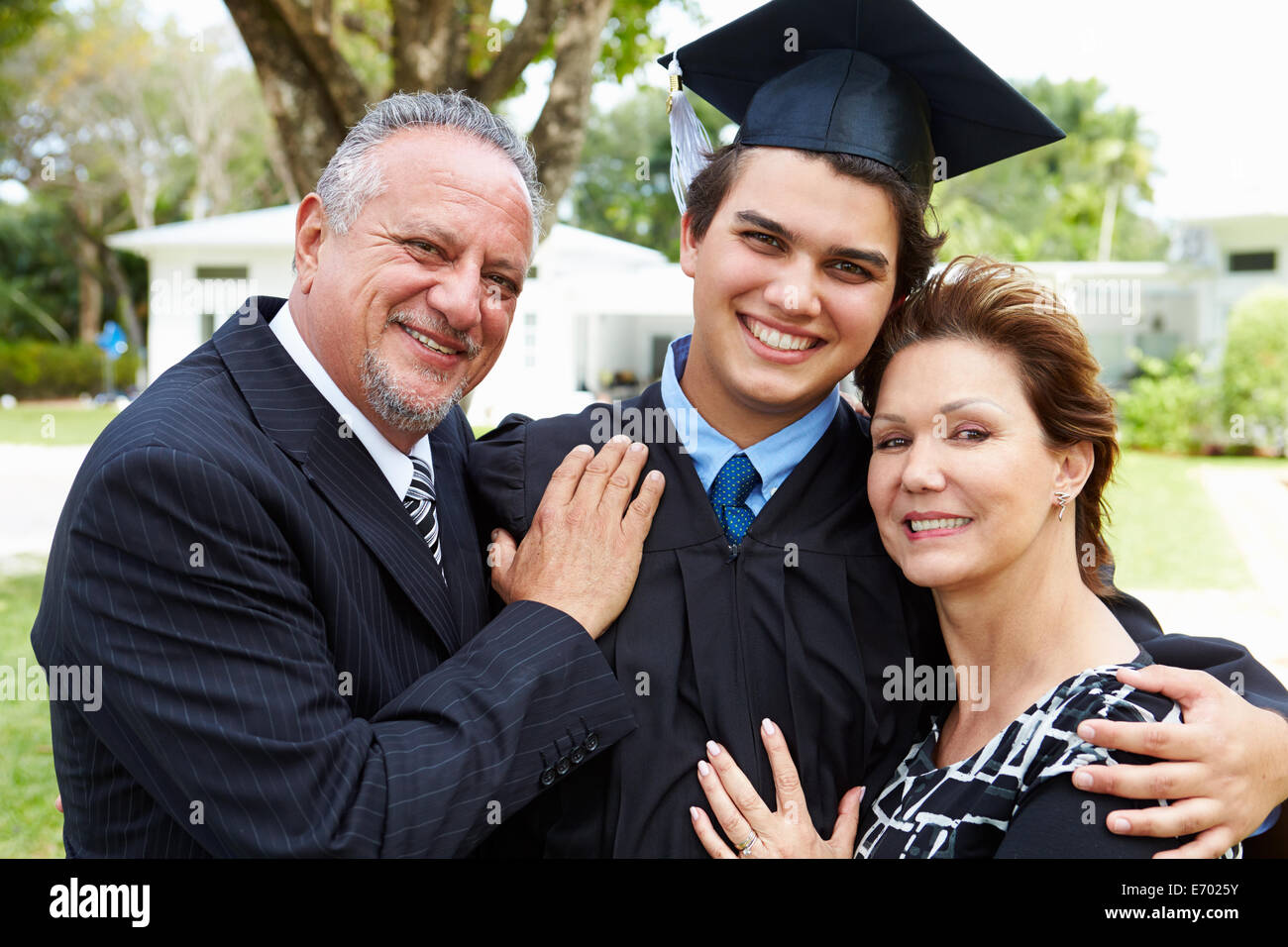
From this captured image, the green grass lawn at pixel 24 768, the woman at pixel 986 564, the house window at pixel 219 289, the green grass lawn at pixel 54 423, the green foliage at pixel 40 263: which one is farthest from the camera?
the green foliage at pixel 40 263

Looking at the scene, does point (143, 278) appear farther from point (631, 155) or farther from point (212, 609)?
point (212, 609)

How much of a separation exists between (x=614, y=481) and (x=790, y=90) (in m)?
0.98

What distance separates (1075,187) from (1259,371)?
2421 cm

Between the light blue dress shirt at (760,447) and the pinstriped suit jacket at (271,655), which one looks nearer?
the pinstriped suit jacket at (271,655)

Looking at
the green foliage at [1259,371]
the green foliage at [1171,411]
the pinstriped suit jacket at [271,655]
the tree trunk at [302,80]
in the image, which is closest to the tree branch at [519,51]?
the tree trunk at [302,80]

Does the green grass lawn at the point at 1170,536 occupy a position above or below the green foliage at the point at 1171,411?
below

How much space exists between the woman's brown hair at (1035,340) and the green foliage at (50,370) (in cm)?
2905

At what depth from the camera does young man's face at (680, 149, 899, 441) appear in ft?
7.51

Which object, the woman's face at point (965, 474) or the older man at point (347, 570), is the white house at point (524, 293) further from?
the woman's face at point (965, 474)

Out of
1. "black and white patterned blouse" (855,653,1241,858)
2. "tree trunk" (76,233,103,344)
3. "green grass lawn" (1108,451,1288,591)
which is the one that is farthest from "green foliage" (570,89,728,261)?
"black and white patterned blouse" (855,653,1241,858)

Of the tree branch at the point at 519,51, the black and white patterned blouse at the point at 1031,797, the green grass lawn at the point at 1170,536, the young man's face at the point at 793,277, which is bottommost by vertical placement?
the green grass lawn at the point at 1170,536

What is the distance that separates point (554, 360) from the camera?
23.6m

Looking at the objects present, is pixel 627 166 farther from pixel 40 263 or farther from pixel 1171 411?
pixel 1171 411

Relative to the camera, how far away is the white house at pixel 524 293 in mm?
22641
